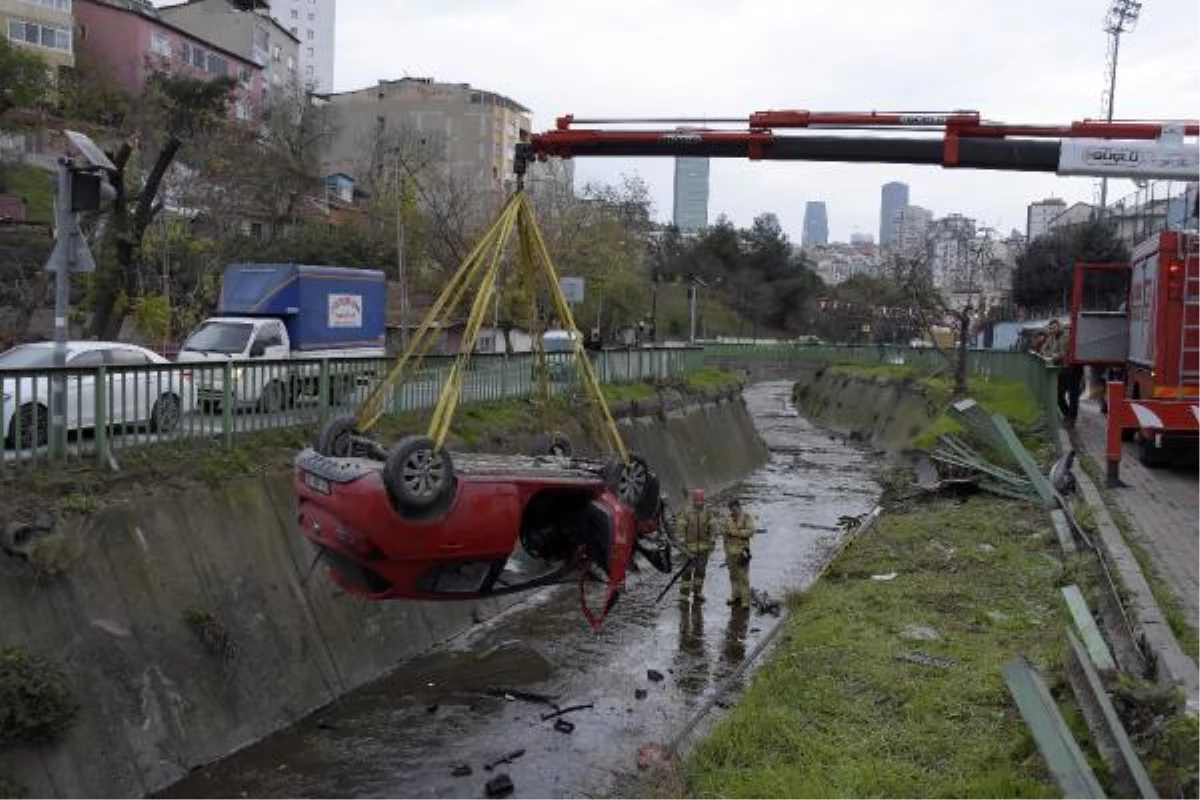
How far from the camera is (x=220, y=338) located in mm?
19438

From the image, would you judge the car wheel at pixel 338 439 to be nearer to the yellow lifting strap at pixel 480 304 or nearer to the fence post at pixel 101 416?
the yellow lifting strap at pixel 480 304

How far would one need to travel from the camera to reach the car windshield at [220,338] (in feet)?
63.0

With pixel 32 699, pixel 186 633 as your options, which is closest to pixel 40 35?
pixel 186 633

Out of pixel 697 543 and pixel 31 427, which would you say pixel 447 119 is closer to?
pixel 697 543

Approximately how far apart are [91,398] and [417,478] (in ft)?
15.6

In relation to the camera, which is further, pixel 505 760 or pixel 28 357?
pixel 28 357

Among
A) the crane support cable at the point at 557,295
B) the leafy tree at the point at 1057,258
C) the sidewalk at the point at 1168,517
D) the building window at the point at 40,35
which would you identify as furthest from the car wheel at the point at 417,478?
the building window at the point at 40,35

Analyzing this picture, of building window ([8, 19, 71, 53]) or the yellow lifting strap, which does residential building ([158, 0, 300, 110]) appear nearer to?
building window ([8, 19, 71, 53])

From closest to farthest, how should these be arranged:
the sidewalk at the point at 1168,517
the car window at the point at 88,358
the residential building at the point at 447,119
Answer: the sidewalk at the point at 1168,517
the car window at the point at 88,358
the residential building at the point at 447,119

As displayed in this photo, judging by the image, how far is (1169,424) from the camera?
1405 centimetres

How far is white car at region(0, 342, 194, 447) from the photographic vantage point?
9413 mm

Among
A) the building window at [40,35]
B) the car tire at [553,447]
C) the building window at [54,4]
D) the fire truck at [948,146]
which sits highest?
the building window at [54,4]

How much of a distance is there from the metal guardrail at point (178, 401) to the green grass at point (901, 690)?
259 inches

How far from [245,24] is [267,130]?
61.3 ft
